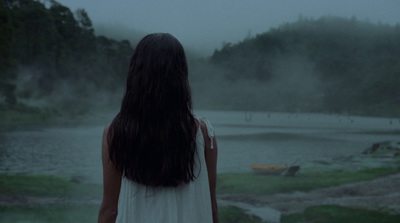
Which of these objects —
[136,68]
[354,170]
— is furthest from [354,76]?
[136,68]

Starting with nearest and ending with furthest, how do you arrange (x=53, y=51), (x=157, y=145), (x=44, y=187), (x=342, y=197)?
(x=157, y=145) < (x=342, y=197) < (x=44, y=187) < (x=53, y=51)

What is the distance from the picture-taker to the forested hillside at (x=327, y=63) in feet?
30.1

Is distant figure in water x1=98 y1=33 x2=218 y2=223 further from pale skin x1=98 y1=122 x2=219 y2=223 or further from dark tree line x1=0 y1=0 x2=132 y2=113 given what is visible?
dark tree line x1=0 y1=0 x2=132 y2=113

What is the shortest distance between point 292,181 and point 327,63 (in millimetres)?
3637

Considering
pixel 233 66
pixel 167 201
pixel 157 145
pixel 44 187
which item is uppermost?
pixel 233 66

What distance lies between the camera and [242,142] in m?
11.0

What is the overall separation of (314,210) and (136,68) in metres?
5.47

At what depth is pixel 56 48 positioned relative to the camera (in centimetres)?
936

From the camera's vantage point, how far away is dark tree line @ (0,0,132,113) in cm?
817

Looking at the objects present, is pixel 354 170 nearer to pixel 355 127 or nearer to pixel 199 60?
pixel 355 127

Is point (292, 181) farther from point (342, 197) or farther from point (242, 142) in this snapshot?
point (242, 142)

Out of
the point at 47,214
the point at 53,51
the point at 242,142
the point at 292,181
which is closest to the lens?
the point at 47,214

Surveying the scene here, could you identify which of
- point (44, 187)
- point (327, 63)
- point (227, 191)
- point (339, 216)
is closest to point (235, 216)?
point (339, 216)

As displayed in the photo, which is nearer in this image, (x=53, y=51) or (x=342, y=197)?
(x=342, y=197)
